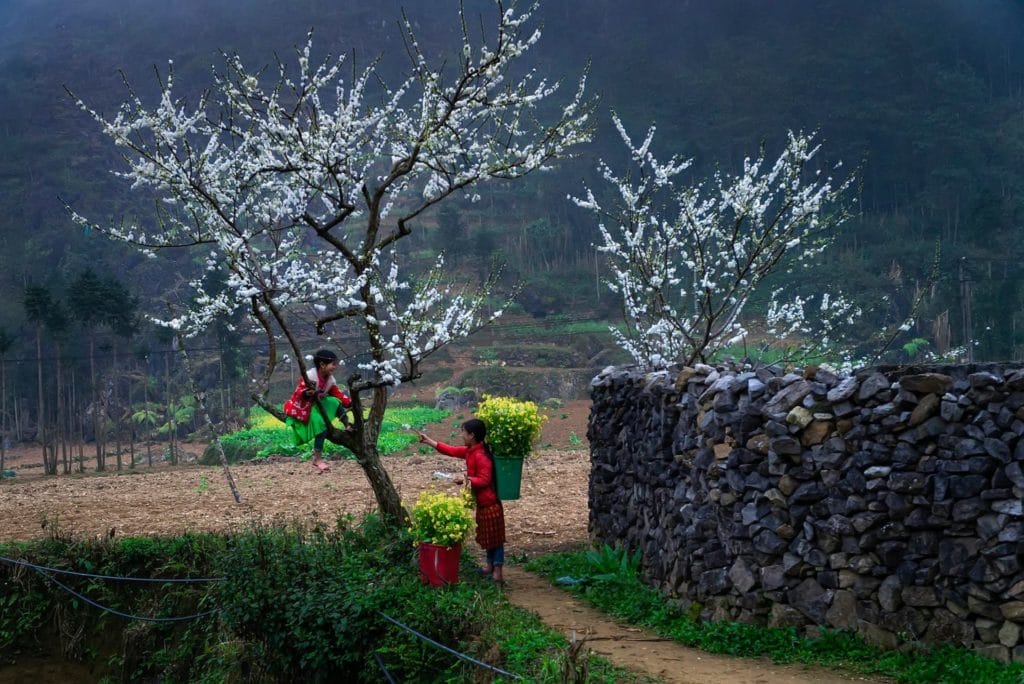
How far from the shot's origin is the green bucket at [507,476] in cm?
866

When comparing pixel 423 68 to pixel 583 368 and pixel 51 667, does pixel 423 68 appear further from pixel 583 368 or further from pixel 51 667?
pixel 583 368

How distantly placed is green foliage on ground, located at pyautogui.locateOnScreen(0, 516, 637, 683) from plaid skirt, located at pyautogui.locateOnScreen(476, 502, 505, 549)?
35cm

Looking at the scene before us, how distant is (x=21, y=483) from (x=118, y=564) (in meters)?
11.5

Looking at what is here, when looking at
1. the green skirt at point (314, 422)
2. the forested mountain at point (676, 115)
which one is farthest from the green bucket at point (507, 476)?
the forested mountain at point (676, 115)

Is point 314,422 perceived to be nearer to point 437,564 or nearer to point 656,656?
point 437,564

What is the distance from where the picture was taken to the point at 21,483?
19922 millimetres

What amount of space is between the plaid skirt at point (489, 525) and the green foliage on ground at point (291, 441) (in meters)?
10.6

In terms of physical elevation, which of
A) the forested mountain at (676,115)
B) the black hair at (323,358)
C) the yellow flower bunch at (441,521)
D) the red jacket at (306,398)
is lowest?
the yellow flower bunch at (441,521)

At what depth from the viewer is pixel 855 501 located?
6.19 m

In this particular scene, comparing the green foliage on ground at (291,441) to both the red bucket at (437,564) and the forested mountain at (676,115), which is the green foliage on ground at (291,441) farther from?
the forested mountain at (676,115)

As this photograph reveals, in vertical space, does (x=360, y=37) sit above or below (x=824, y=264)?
above

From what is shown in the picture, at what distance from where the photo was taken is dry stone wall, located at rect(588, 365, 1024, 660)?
5.70 m

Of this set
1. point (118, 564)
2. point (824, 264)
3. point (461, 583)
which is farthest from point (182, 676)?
point (824, 264)

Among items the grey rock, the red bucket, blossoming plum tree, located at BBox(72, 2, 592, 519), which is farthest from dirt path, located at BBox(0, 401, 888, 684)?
blossoming plum tree, located at BBox(72, 2, 592, 519)
